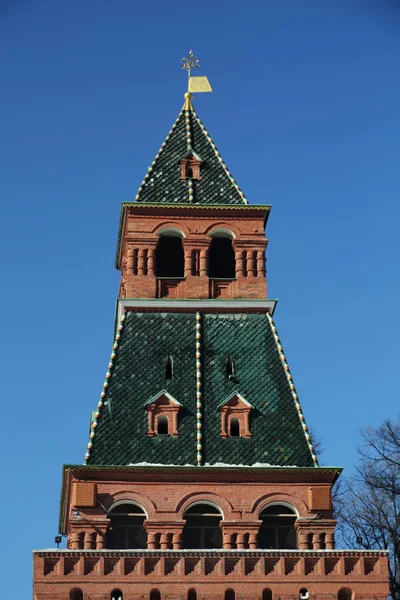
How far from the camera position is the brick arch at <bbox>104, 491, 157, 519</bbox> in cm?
4397

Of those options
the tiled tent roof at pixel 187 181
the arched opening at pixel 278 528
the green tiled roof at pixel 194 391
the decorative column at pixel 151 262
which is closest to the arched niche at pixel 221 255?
the tiled tent roof at pixel 187 181

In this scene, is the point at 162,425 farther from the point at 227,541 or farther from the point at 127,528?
the point at 227,541

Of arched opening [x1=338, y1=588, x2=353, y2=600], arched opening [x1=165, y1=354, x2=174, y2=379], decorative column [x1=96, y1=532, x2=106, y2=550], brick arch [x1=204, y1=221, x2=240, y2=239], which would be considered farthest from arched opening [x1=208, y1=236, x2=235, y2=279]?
arched opening [x1=338, y1=588, x2=353, y2=600]

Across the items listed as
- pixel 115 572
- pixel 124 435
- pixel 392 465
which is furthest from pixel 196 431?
pixel 392 465

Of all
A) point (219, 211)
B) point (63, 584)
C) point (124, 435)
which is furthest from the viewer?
point (219, 211)

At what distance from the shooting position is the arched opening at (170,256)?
48.9m

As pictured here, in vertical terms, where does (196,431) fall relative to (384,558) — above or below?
above

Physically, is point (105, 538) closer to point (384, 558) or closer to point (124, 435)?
point (124, 435)

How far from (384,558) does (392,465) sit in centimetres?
874

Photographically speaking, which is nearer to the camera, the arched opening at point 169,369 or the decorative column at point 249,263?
the arched opening at point 169,369

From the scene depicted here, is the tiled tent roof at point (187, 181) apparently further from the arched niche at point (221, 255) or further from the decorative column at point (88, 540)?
the decorative column at point (88, 540)

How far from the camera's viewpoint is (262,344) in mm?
47156

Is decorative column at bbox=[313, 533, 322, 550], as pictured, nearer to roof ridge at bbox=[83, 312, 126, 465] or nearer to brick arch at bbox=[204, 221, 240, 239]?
roof ridge at bbox=[83, 312, 126, 465]

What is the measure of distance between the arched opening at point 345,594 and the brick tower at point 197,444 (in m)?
0.05
